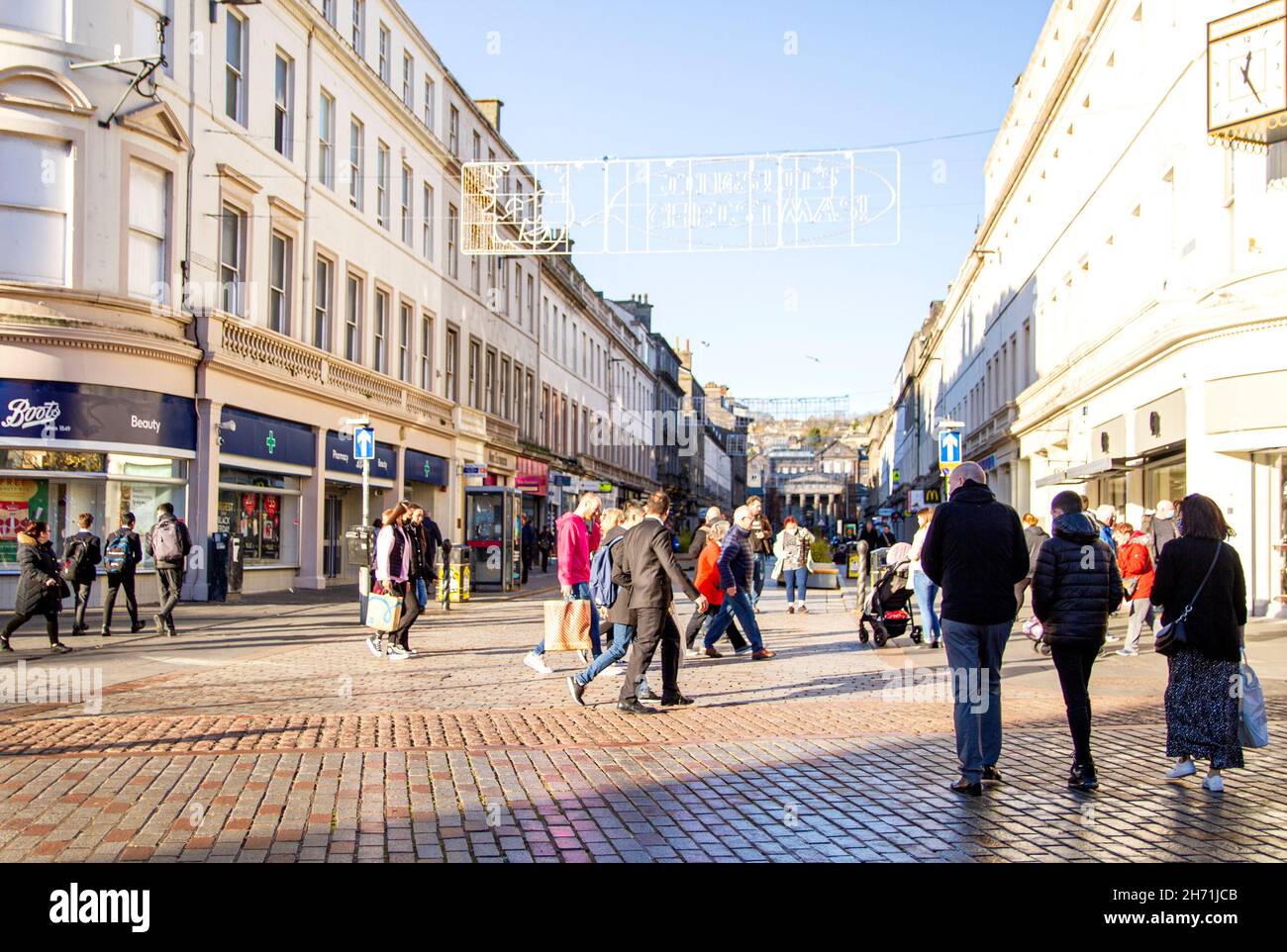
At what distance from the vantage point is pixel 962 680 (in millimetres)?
7305

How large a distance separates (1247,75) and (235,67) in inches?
689

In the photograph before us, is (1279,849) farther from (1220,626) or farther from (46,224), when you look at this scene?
(46,224)

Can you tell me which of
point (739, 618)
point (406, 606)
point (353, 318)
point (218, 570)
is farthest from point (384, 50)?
point (739, 618)

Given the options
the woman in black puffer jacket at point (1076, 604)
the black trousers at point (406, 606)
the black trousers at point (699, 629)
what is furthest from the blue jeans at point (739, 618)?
the woman in black puffer jacket at point (1076, 604)

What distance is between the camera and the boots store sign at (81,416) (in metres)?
18.6

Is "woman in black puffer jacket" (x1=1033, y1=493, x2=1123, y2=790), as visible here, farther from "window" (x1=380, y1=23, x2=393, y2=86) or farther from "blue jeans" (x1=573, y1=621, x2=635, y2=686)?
"window" (x1=380, y1=23, x2=393, y2=86)

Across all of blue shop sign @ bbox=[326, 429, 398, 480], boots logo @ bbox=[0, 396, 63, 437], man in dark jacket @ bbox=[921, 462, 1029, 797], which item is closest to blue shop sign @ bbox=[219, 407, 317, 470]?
blue shop sign @ bbox=[326, 429, 398, 480]

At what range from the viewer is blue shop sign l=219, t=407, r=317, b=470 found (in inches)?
887

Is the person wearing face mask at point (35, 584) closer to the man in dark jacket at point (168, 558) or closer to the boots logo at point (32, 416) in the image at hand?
the man in dark jacket at point (168, 558)

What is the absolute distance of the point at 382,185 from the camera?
3192 centimetres

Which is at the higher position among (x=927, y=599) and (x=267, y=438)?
(x=267, y=438)

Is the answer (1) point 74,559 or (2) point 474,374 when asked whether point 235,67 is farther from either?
(2) point 474,374
